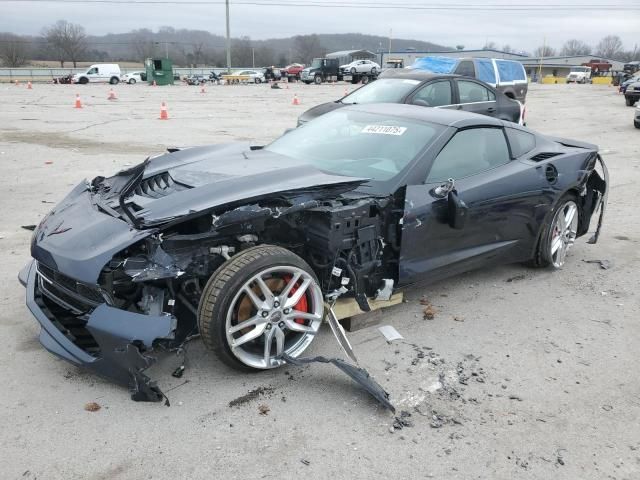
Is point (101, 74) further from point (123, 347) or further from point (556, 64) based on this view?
point (556, 64)

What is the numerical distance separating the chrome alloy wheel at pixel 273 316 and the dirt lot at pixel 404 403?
153 millimetres

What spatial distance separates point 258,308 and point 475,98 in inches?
333

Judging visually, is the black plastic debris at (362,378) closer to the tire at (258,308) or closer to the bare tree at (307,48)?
the tire at (258,308)

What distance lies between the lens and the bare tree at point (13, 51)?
68500 millimetres

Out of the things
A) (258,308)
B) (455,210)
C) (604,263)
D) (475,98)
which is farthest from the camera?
(475,98)

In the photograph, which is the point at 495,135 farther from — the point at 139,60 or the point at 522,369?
the point at 139,60

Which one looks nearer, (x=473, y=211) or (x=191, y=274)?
(x=191, y=274)

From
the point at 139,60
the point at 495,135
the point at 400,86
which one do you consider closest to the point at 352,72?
the point at 400,86

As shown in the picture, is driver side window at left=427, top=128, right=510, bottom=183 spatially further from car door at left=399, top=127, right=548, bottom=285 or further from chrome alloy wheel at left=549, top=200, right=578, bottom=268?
chrome alloy wheel at left=549, top=200, right=578, bottom=268

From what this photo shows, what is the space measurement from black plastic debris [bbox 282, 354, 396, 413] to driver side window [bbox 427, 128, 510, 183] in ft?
4.85

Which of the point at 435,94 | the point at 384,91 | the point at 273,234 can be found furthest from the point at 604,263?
the point at 384,91

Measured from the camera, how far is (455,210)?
3.76 metres

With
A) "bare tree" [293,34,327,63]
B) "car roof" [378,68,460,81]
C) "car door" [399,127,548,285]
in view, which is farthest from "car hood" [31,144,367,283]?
"bare tree" [293,34,327,63]

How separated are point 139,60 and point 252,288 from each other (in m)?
100
